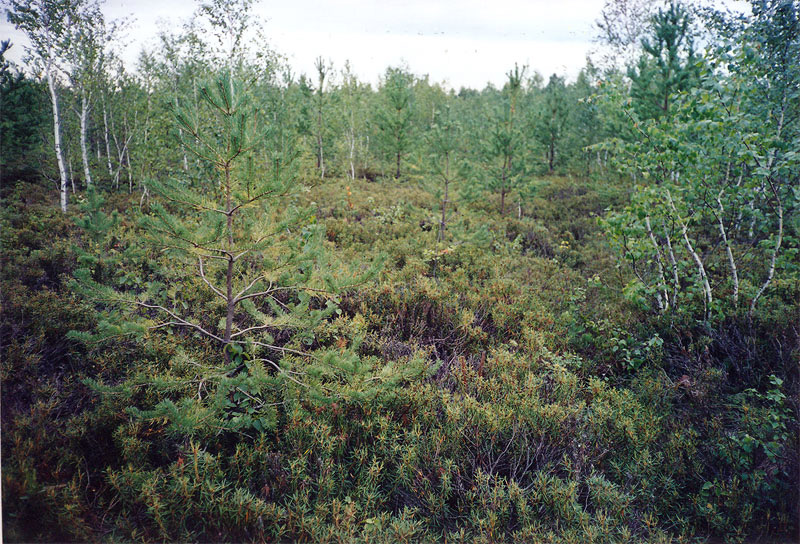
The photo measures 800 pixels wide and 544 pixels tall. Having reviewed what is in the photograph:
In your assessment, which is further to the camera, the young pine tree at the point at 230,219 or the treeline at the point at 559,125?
the treeline at the point at 559,125

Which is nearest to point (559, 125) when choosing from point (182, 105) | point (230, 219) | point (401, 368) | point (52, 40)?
point (182, 105)

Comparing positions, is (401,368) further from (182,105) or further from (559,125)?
(559,125)

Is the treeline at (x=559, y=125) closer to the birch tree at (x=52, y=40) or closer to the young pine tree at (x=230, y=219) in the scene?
the birch tree at (x=52, y=40)

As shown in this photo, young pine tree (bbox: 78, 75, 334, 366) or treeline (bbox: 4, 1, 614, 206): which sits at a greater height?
treeline (bbox: 4, 1, 614, 206)

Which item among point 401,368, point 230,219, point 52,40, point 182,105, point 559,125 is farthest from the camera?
point 559,125

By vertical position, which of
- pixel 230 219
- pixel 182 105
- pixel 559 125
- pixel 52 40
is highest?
pixel 559 125

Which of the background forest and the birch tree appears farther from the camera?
the birch tree

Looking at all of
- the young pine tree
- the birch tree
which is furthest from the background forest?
the birch tree

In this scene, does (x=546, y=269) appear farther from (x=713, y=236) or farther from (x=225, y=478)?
(x=225, y=478)

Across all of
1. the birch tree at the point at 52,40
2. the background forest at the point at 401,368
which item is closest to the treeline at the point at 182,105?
the birch tree at the point at 52,40

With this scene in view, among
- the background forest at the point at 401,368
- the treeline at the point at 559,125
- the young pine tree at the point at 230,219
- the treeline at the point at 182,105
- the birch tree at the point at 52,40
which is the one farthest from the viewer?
the treeline at the point at 182,105

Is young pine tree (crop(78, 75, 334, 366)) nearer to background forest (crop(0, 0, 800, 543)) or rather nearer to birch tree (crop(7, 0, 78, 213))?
background forest (crop(0, 0, 800, 543))

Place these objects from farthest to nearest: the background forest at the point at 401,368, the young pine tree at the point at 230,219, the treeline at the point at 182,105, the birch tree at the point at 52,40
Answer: the treeline at the point at 182,105
the birch tree at the point at 52,40
the young pine tree at the point at 230,219
the background forest at the point at 401,368

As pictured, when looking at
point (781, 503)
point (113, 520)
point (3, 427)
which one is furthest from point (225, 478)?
point (781, 503)
